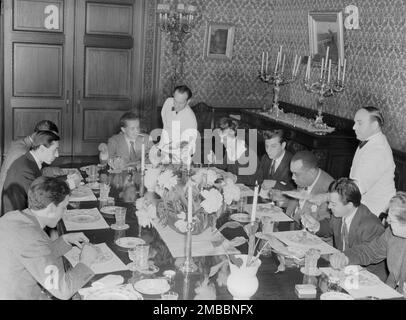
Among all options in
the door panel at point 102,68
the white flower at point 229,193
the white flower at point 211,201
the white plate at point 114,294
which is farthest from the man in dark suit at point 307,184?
the door panel at point 102,68

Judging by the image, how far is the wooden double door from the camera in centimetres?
793

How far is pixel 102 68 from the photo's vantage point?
27.3 feet

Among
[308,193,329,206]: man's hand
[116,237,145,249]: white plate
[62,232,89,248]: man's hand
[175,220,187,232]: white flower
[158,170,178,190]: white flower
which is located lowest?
[116,237,145,249]: white plate

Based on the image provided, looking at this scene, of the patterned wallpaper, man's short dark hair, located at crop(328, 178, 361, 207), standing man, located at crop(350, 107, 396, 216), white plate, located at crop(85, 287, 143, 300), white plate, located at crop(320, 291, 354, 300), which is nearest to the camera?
white plate, located at crop(85, 287, 143, 300)

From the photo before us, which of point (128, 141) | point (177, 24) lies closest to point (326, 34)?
point (177, 24)

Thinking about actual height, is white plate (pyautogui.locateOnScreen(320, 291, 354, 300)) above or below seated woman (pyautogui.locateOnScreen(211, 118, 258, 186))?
below

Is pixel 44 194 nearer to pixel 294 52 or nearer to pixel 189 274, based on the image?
pixel 189 274

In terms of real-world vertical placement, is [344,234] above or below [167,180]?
below

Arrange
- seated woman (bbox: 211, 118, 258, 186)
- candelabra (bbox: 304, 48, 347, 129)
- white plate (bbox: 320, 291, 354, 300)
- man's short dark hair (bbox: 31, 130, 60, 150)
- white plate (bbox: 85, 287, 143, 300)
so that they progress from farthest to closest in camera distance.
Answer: candelabra (bbox: 304, 48, 347, 129)
seated woman (bbox: 211, 118, 258, 186)
man's short dark hair (bbox: 31, 130, 60, 150)
white plate (bbox: 320, 291, 354, 300)
white plate (bbox: 85, 287, 143, 300)

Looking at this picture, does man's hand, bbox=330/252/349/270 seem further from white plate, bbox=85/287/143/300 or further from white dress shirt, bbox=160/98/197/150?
white dress shirt, bbox=160/98/197/150

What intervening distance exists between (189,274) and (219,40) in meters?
6.29

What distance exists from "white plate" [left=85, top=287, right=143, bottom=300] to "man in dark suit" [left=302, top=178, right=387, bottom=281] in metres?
1.52

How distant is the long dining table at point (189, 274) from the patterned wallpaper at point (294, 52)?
11.0ft

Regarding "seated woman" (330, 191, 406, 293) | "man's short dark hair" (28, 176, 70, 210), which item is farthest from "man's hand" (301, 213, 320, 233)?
"man's short dark hair" (28, 176, 70, 210)
